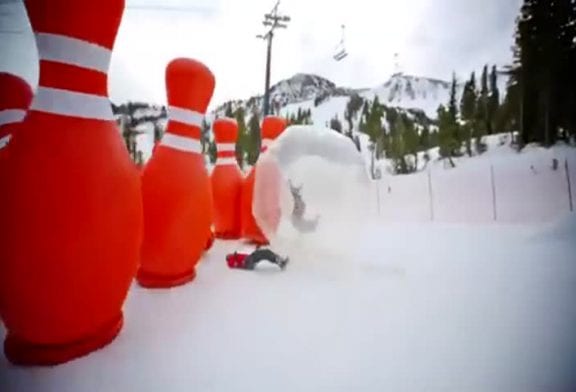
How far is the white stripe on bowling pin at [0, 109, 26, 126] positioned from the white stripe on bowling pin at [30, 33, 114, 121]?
0.24 meters

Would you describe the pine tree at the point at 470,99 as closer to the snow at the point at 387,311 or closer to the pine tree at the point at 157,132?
the snow at the point at 387,311

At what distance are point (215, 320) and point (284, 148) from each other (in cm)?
47

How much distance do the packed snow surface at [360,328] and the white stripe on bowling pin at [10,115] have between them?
1.31 feet

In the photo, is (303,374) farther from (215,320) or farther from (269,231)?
(269,231)

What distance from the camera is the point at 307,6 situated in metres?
0.87

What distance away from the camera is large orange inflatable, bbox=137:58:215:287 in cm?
89

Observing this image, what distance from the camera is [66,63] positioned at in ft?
1.97

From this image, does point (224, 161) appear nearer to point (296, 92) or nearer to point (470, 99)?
point (296, 92)

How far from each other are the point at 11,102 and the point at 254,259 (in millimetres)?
613

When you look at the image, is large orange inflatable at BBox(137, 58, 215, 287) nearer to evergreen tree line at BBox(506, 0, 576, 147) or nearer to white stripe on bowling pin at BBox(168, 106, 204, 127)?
white stripe on bowling pin at BBox(168, 106, 204, 127)

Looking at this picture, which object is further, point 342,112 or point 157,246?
point 342,112

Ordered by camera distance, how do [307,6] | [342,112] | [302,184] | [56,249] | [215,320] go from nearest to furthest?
[56,249] → [215,320] → [307,6] → [302,184] → [342,112]

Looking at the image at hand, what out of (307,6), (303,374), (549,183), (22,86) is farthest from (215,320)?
(549,183)

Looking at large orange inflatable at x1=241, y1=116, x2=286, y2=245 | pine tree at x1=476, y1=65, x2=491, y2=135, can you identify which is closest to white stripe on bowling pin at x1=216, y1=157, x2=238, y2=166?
large orange inflatable at x1=241, y1=116, x2=286, y2=245
